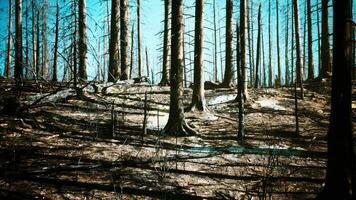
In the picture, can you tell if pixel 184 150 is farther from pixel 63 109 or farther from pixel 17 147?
pixel 63 109

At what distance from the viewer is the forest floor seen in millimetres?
5375

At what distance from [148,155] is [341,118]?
455 cm

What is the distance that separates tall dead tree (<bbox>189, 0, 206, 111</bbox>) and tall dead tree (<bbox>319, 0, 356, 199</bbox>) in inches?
258

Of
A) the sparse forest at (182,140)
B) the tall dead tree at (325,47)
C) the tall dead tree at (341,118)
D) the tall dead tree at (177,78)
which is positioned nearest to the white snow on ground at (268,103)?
the sparse forest at (182,140)

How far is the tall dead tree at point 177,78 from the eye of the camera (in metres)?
8.95

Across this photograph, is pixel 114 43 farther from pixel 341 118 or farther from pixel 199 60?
pixel 341 118

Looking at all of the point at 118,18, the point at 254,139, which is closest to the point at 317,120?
the point at 254,139

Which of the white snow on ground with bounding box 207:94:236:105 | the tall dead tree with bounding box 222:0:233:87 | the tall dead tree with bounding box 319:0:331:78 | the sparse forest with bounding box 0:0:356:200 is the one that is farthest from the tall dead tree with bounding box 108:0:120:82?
the tall dead tree with bounding box 319:0:331:78

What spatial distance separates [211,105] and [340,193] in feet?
27.5

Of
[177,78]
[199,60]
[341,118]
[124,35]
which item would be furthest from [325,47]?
[341,118]

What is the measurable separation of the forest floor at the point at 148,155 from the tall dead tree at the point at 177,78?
1.55 feet

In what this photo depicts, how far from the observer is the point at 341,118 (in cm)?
486

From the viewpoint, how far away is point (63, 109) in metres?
10.4

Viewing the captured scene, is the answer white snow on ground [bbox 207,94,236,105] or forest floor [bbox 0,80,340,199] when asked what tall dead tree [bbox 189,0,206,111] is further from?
white snow on ground [bbox 207,94,236,105]
